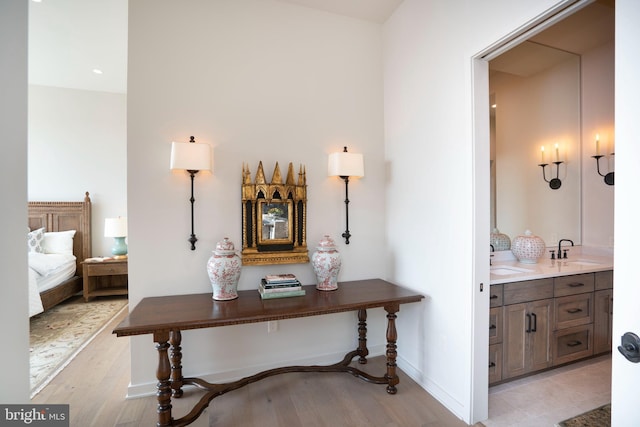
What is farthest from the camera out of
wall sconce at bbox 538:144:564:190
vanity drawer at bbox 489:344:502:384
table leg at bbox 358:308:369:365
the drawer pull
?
wall sconce at bbox 538:144:564:190

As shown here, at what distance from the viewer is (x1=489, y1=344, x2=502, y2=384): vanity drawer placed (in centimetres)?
209

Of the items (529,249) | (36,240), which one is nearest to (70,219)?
(36,240)

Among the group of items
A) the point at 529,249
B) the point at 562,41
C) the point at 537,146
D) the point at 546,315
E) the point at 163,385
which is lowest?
the point at 163,385

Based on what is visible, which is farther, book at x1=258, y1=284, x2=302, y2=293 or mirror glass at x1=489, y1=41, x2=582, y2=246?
mirror glass at x1=489, y1=41, x2=582, y2=246

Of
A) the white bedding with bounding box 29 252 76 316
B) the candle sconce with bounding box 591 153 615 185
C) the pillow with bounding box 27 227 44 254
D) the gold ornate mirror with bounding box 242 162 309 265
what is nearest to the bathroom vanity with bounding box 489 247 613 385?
the candle sconce with bounding box 591 153 615 185

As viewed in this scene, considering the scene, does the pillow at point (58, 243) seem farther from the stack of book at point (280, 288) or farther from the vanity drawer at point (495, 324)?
the vanity drawer at point (495, 324)

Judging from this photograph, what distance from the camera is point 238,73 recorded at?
2.33m

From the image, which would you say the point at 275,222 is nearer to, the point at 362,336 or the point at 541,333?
the point at 362,336

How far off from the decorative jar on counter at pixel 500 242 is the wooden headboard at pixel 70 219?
5.74 metres

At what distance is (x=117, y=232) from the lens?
438 centimetres

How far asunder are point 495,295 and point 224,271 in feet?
6.36

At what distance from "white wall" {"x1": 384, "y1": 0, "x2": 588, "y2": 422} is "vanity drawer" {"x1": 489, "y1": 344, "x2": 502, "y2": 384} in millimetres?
358

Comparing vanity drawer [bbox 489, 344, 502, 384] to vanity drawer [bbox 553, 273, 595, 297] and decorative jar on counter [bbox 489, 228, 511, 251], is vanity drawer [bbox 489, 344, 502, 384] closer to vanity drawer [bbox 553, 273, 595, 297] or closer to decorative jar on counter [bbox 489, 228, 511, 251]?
vanity drawer [bbox 553, 273, 595, 297]

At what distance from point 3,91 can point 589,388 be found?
12.2 feet
